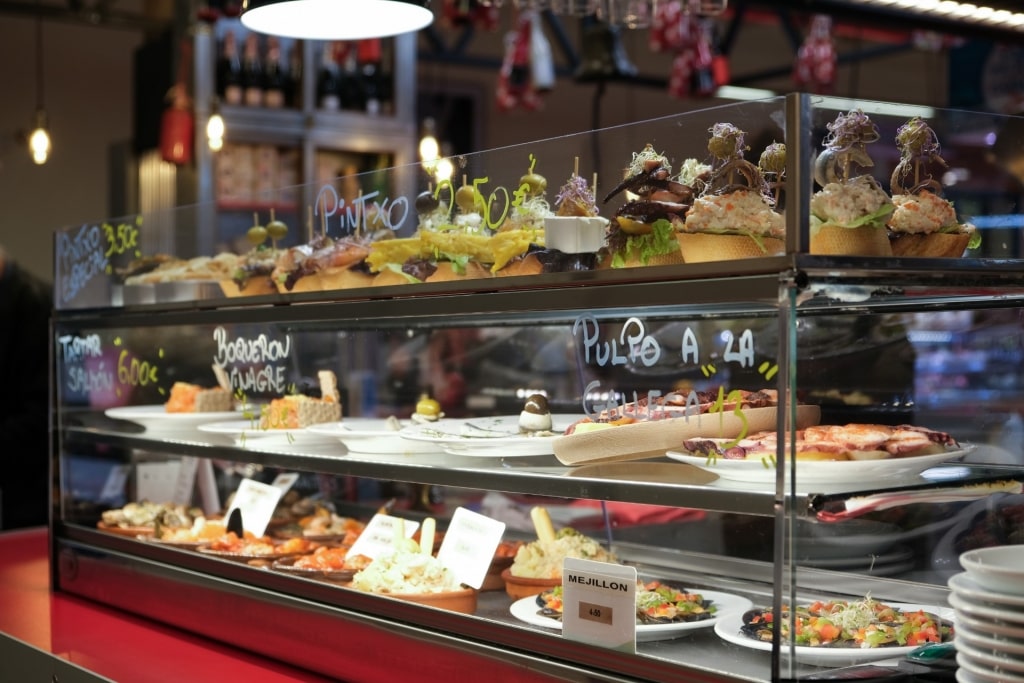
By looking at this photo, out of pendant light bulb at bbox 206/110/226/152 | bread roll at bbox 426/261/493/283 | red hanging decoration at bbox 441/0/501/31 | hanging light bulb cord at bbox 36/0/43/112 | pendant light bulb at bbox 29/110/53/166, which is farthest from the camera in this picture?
hanging light bulb cord at bbox 36/0/43/112

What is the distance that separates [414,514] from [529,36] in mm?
4893

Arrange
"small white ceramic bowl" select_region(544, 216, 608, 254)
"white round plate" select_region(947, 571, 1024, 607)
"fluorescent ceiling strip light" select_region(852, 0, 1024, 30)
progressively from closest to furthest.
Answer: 1. "white round plate" select_region(947, 571, 1024, 607)
2. "small white ceramic bowl" select_region(544, 216, 608, 254)
3. "fluorescent ceiling strip light" select_region(852, 0, 1024, 30)

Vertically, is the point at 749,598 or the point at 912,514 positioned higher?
the point at 912,514

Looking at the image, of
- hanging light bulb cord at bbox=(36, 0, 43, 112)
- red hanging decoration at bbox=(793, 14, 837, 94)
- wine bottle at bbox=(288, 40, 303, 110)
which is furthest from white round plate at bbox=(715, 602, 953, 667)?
hanging light bulb cord at bbox=(36, 0, 43, 112)

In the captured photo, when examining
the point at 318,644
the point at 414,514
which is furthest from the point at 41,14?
the point at 318,644

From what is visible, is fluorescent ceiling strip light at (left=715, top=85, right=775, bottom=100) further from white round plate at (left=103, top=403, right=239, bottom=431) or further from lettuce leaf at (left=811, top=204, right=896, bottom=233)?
lettuce leaf at (left=811, top=204, right=896, bottom=233)

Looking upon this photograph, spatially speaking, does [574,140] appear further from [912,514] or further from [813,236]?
[912,514]

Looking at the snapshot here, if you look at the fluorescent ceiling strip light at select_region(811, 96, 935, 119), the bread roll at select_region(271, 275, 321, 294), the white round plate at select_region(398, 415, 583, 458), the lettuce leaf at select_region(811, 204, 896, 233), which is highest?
the fluorescent ceiling strip light at select_region(811, 96, 935, 119)

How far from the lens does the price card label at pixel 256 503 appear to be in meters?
3.44

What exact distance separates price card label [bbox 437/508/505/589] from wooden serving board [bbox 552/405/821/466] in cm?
42

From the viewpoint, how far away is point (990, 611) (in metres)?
1.91

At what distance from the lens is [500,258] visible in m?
2.45

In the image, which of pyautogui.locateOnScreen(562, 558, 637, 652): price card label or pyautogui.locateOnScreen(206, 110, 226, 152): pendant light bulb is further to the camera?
pyautogui.locateOnScreen(206, 110, 226, 152): pendant light bulb

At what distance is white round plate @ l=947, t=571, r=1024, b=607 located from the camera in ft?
6.17
